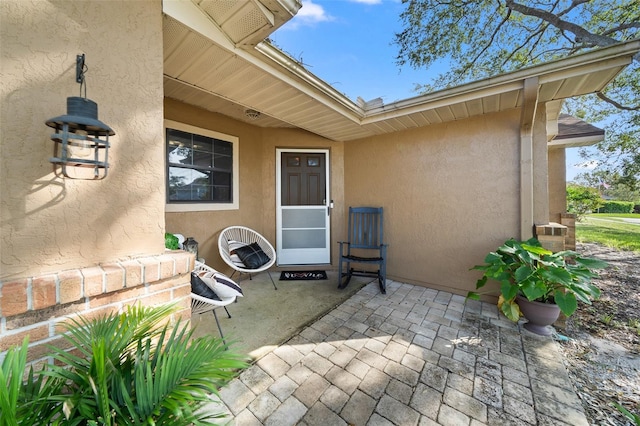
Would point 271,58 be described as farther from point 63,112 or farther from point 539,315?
point 539,315

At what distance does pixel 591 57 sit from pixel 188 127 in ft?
Result: 13.1

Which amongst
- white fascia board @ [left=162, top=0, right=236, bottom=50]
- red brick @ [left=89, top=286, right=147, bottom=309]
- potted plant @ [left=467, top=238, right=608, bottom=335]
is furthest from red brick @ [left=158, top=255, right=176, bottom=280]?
potted plant @ [left=467, top=238, right=608, bottom=335]

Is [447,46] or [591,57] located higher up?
[447,46]

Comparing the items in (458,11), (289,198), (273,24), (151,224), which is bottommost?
(151,224)

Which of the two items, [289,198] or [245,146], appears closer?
[245,146]

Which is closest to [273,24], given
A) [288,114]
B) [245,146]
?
[288,114]

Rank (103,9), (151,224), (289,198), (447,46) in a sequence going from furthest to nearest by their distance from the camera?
(447,46), (289,198), (151,224), (103,9)

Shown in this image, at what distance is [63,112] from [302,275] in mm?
3188

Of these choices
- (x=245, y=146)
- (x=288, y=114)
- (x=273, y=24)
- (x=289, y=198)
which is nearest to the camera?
(x=273, y=24)

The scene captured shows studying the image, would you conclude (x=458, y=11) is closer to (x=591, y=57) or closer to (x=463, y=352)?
(x=591, y=57)

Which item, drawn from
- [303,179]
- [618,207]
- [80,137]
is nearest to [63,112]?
[80,137]

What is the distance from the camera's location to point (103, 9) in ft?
3.67

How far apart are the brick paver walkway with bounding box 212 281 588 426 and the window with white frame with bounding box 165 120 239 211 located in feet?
7.09

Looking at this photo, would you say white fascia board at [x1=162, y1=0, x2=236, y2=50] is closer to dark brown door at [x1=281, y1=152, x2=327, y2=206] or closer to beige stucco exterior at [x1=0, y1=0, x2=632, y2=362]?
beige stucco exterior at [x1=0, y1=0, x2=632, y2=362]
